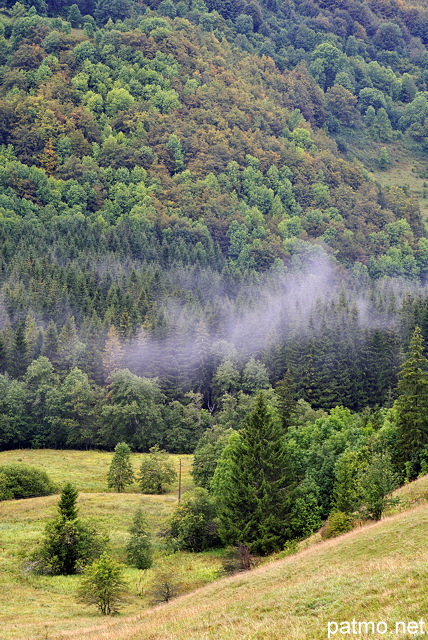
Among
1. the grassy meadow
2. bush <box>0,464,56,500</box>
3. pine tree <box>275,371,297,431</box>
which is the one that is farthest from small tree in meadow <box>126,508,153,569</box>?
bush <box>0,464,56,500</box>

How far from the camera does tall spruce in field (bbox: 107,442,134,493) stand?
11219 cm

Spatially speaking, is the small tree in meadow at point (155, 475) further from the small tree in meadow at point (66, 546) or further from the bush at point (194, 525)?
the small tree in meadow at point (66, 546)

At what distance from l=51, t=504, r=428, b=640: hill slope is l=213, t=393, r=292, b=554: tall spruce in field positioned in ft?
84.9

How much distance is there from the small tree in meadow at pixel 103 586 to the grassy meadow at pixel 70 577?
1004 millimetres

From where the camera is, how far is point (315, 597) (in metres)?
37.5

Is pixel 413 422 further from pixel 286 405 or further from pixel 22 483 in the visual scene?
pixel 22 483

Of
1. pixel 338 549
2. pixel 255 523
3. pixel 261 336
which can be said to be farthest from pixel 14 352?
pixel 338 549

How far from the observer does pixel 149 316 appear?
173 metres

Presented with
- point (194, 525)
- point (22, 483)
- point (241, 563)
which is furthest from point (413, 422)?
point (22, 483)

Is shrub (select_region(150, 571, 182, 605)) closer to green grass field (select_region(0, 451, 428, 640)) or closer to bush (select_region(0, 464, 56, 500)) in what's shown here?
green grass field (select_region(0, 451, 428, 640))

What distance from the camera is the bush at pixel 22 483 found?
352 ft

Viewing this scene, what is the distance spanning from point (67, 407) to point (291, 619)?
117m

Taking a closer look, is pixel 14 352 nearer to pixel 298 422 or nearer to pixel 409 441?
pixel 298 422

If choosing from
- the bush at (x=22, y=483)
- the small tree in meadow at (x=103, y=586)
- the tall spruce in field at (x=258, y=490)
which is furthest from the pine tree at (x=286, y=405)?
the small tree in meadow at (x=103, y=586)
